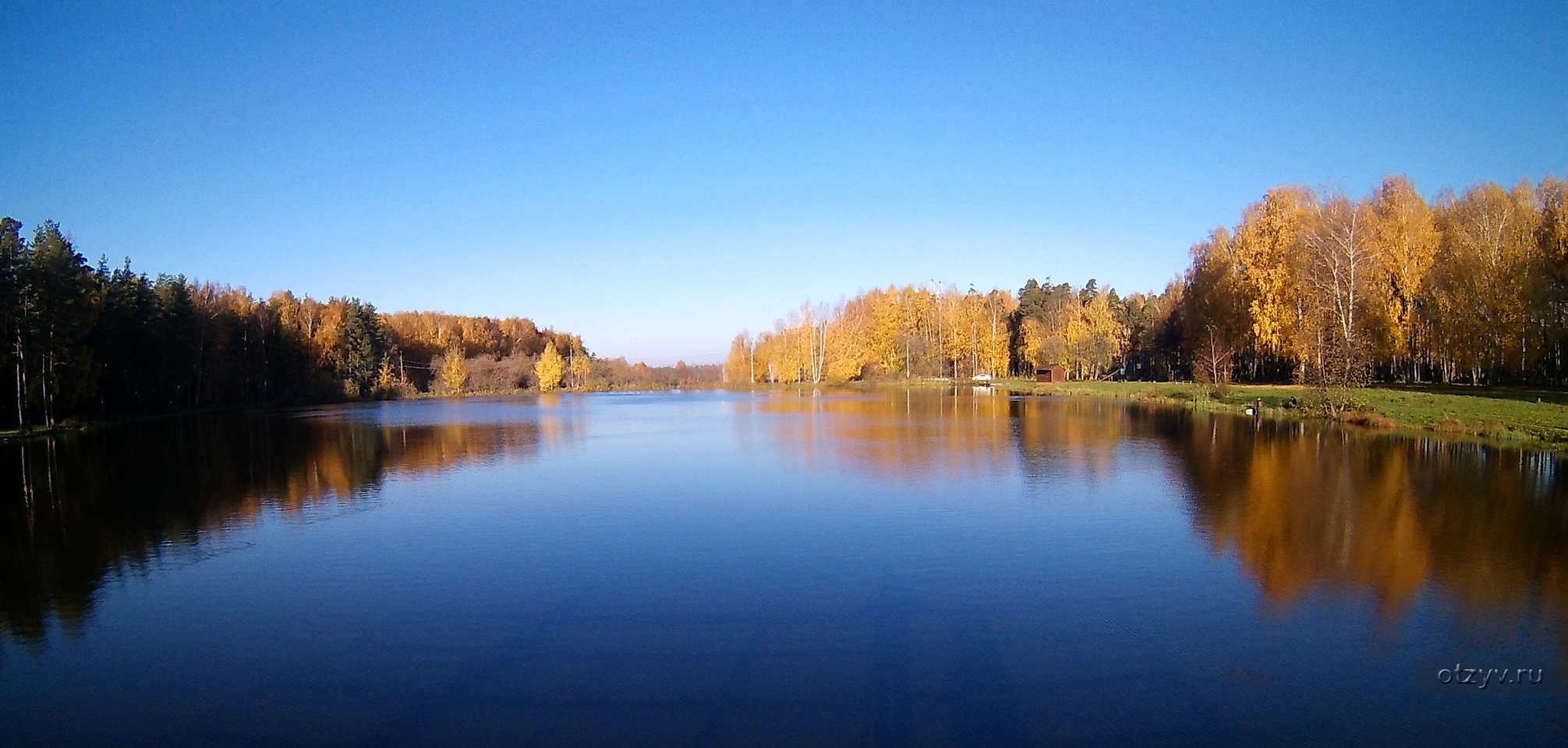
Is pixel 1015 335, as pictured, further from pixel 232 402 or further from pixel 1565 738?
pixel 1565 738

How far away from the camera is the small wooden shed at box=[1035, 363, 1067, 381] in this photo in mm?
54781

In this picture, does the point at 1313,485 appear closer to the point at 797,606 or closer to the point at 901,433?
the point at 797,606

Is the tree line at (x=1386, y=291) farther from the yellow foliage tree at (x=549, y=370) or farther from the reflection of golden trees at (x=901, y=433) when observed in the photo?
the yellow foliage tree at (x=549, y=370)

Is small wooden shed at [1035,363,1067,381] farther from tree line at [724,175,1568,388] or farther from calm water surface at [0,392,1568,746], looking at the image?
calm water surface at [0,392,1568,746]

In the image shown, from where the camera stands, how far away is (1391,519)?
1023 cm

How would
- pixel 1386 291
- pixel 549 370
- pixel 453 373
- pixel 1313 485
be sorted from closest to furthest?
1. pixel 1313 485
2. pixel 1386 291
3. pixel 453 373
4. pixel 549 370

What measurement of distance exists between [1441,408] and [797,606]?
74.7ft

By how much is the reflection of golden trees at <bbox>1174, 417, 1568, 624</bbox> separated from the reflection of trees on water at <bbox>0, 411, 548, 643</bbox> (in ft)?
37.9

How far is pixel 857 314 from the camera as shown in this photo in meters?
76.9

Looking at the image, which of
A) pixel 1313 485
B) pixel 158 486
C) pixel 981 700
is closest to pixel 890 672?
pixel 981 700

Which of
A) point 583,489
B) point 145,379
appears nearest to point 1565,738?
point 583,489

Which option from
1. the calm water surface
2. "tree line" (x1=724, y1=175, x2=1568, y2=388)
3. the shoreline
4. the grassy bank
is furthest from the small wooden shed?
the calm water surface

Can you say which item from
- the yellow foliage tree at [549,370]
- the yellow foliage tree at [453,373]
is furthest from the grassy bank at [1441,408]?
the yellow foliage tree at [453,373]

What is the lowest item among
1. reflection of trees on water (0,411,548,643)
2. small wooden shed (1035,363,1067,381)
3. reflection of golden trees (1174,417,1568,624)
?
reflection of golden trees (1174,417,1568,624)
